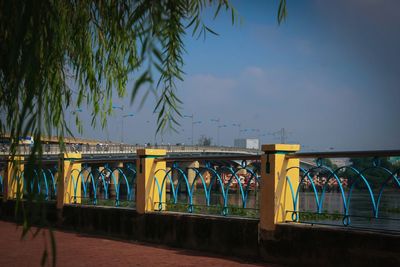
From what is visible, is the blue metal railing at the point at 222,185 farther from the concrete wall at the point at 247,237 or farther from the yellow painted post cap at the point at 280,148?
the yellow painted post cap at the point at 280,148

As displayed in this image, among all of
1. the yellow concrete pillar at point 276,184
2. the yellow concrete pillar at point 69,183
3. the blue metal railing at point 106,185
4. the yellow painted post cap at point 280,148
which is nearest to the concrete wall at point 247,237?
the yellow concrete pillar at point 276,184

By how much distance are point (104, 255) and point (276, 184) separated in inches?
113

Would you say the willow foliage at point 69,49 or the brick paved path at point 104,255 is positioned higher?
the willow foliage at point 69,49

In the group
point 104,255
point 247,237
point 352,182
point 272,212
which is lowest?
point 104,255

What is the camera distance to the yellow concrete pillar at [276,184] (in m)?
7.76

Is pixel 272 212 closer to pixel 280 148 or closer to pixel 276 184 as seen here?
pixel 276 184

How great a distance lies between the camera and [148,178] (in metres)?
10.3

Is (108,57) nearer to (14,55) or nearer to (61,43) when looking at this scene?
(61,43)

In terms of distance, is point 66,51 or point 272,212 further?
point 272,212

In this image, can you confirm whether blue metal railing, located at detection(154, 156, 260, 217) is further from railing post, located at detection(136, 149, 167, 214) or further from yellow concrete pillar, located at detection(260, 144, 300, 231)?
yellow concrete pillar, located at detection(260, 144, 300, 231)

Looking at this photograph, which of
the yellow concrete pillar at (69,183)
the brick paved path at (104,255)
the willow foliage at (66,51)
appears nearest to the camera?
the willow foliage at (66,51)

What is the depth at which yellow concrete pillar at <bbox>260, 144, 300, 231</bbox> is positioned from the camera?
7.76 metres

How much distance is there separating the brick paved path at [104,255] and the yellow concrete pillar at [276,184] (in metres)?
0.66

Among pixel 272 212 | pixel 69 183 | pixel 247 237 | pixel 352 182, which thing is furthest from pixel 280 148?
pixel 69 183
